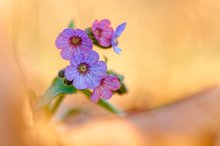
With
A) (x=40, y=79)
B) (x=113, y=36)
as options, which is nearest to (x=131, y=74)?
(x=40, y=79)

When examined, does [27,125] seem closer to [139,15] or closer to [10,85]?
[10,85]

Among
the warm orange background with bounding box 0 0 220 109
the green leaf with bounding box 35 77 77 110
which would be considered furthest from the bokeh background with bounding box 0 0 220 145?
the green leaf with bounding box 35 77 77 110

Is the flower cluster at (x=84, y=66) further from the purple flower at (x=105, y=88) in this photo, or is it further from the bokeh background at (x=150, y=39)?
the bokeh background at (x=150, y=39)

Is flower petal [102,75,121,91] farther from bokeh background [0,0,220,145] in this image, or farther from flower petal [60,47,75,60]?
bokeh background [0,0,220,145]

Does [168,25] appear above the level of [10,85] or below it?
above

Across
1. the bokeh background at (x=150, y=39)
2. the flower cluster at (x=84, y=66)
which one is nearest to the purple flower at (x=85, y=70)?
the flower cluster at (x=84, y=66)

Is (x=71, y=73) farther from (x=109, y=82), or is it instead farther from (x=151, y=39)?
(x=151, y=39)

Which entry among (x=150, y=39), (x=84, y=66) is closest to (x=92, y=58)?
(x=84, y=66)

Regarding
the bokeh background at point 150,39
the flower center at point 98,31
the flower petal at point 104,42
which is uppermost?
the bokeh background at point 150,39
